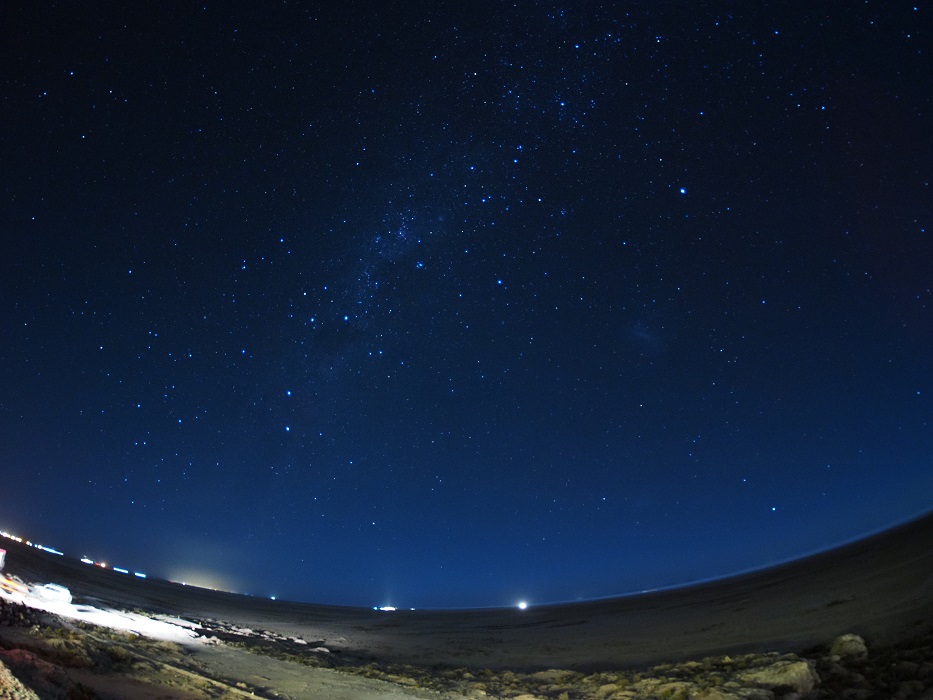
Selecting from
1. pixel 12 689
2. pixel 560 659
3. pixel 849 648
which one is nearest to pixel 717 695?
pixel 849 648

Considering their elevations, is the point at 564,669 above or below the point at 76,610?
below

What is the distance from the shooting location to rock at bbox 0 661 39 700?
4.29m

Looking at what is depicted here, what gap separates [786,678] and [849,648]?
2.30 metres

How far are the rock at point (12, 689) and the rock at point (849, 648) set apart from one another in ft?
39.7

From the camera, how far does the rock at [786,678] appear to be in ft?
26.1

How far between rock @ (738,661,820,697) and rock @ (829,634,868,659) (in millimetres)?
1214

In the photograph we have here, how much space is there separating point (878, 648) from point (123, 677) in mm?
12860

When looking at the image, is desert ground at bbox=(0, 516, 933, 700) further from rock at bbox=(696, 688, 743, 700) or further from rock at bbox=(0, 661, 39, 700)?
rock at bbox=(0, 661, 39, 700)

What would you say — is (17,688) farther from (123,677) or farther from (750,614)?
(750,614)

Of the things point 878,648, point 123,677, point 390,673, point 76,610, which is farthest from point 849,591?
point 76,610

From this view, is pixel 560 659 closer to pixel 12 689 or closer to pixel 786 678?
pixel 786 678

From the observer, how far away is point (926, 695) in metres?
6.84

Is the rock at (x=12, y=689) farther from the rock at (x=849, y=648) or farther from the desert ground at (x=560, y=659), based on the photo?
the rock at (x=849, y=648)

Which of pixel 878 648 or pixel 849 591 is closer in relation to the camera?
pixel 878 648
